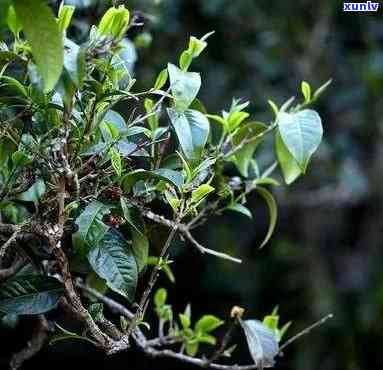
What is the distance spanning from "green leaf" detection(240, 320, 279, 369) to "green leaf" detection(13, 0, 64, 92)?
405 mm

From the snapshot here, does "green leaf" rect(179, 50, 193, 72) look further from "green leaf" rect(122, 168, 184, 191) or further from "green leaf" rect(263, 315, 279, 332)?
"green leaf" rect(263, 315, 279, 332)

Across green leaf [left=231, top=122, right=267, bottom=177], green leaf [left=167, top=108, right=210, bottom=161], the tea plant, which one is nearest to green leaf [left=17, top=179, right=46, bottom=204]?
the tea plant

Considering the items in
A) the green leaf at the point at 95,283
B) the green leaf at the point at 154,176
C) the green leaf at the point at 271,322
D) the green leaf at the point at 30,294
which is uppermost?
the green leaf at the point at 154,176

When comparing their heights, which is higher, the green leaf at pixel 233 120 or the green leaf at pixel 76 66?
the green leaf at pixel 76 66

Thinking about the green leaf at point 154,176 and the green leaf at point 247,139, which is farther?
the green leaf at point 247,139

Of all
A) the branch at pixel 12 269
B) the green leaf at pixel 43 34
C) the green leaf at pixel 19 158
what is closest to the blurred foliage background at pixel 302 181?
the branch at pixel 12 269

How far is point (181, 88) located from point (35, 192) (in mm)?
165

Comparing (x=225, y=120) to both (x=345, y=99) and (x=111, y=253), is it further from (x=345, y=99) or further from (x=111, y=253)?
(x=345, y=99)

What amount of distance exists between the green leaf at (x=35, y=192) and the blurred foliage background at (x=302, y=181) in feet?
3.94

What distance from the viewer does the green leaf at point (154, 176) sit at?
0.68 metres

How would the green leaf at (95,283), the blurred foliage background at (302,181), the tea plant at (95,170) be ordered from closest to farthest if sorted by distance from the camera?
the tea plant at (95,170)
the green leaf at (95,283)
the blurred foliage background at (302,181)

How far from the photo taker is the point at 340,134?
7.10 feet

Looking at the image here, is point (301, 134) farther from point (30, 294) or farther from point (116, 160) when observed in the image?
point (30, 294)

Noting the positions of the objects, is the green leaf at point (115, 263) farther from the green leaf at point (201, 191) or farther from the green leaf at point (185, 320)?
the green leaf at point (185, 320)
